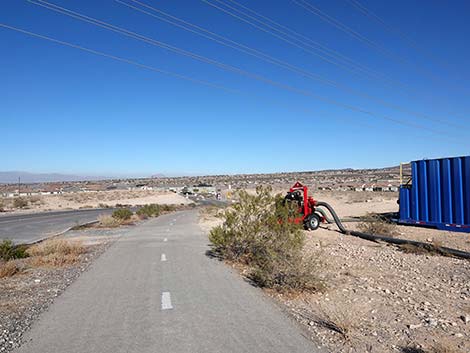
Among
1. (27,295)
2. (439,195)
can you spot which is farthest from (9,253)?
(439,195)

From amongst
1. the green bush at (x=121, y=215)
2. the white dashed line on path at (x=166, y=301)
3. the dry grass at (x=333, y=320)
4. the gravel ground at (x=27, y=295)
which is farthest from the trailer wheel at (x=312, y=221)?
the green bush at (x=121, y=215)

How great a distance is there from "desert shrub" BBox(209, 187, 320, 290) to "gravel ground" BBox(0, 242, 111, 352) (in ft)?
14.4

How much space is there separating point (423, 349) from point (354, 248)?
10565 mm

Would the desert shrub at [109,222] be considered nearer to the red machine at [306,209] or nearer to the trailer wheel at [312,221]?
the red machine at [306,209]

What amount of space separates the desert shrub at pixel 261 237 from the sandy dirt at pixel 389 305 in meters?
0.97

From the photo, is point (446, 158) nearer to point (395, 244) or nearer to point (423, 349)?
point (395, 244)

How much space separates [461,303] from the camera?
26.5ft

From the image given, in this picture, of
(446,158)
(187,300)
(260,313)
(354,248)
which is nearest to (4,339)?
(187,300)

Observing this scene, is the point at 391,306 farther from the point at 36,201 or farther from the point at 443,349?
the point at 36,201

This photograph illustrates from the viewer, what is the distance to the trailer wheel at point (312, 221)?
22.7 m

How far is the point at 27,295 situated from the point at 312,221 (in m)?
15.6

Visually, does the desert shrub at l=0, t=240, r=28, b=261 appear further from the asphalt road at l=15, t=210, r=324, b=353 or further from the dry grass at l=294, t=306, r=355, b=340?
the dry grass at l=294, t=306, r=355, b=340

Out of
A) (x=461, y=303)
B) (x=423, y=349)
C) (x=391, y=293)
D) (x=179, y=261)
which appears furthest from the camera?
(x=179, y=261)

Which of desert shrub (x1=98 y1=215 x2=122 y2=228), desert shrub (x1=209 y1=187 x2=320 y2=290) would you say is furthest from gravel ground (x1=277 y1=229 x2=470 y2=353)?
desert shrub (x1=98 y1=215 x2=122 y2=228)
